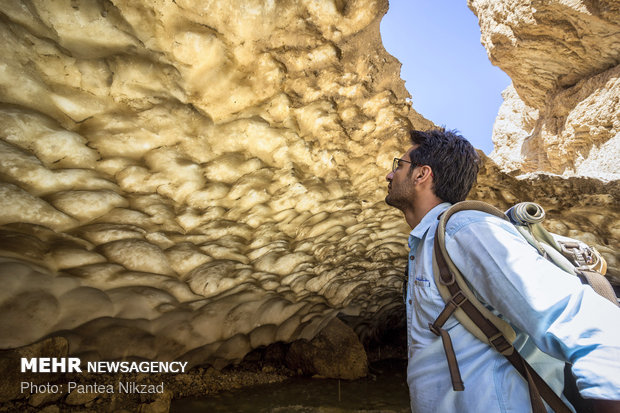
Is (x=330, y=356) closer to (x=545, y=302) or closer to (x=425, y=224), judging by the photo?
(x=425, y=224)

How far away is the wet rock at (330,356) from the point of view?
157 inches

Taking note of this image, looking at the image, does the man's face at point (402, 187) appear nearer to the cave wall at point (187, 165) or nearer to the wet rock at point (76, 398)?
the cave wall at point (187, 165)

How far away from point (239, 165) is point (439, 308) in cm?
138

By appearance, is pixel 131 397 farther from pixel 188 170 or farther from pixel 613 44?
pixel 613 44

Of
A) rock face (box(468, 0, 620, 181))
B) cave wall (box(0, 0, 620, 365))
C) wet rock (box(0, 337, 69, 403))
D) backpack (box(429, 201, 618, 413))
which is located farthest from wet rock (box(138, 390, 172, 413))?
rock face (box(468, 0, 620, 181))

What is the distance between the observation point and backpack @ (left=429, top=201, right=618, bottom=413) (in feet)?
2.86

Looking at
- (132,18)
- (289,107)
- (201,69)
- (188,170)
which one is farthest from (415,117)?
(132,18)

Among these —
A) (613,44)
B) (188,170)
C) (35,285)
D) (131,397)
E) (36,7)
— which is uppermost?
(613,44)

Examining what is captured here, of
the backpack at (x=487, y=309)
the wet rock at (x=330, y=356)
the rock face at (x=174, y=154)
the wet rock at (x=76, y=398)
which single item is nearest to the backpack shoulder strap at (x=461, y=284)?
the backpack at (x=487, y=309)

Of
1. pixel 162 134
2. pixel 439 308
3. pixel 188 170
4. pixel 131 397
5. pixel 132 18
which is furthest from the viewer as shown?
pixel 131 397

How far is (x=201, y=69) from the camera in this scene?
1.49m

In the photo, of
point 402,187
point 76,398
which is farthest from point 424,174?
point 76,398

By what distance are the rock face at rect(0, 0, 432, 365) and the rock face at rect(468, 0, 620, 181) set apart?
2420 mm

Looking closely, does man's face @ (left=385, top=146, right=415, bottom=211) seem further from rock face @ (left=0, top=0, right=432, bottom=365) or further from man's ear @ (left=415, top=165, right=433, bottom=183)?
rock face @ (left=0, top=0, right=432, bottom=365)
